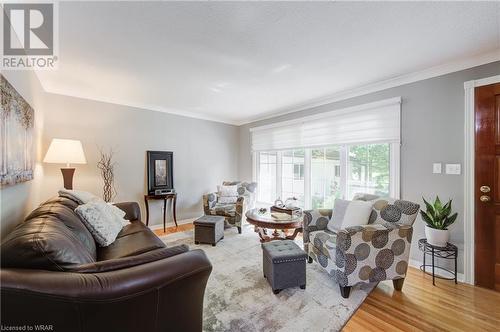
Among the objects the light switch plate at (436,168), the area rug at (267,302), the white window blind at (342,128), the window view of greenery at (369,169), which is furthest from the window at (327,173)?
the area rug at (267,302)

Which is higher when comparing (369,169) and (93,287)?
(369,169)

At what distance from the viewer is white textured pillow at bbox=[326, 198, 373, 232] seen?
7.73 ft

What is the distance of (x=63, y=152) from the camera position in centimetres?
285

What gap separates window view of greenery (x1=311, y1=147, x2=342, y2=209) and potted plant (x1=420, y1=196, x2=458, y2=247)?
1307 mm

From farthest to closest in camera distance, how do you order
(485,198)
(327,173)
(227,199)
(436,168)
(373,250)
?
1. (227,199)
2. (327,173)
3. (436,168)
4. (485,198)
5. (373,250)

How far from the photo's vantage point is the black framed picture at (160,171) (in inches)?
163

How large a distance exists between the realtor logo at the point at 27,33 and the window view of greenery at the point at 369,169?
3.75 meters

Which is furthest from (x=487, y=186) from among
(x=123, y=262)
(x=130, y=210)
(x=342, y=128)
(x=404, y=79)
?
(x=130, y=210)

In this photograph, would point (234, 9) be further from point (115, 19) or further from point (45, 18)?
point (45, 18)

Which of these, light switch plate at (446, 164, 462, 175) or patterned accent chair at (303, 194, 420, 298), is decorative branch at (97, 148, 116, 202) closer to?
patterned accent chair at (303, 194, 420, 298)

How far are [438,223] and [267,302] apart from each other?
2.00 metres

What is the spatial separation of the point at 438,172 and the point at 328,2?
233 cm

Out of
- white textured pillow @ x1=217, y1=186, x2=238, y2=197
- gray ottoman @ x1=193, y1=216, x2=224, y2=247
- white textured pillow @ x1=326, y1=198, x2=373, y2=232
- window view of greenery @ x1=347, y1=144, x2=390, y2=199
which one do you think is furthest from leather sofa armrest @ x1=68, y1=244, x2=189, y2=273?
white textured pillow @ x1=217, y1=186, x2=238, y2=197

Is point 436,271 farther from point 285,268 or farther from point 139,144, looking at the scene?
point 139,144
